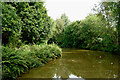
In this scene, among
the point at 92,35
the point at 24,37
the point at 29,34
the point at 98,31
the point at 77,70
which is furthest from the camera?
the point at 92,35

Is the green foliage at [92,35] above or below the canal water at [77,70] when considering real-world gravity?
above

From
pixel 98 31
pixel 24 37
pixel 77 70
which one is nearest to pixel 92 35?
Answer: pixel 98 31

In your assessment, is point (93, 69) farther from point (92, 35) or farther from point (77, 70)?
point (92, 35)

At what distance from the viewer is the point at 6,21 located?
7305 millimetres

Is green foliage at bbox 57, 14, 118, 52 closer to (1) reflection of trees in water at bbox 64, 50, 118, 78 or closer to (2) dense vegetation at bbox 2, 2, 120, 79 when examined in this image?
(2) dense vegetation at bbox 2, 2, 120, 79

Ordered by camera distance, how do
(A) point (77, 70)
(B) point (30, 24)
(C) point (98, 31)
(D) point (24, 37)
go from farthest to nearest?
1. (C) point (98, 31)
2. (D) point (24, 37)
3. (B) point (30, 24)
4. (A) point (77, 70)

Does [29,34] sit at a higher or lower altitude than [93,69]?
higher

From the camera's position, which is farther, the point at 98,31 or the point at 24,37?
the point at 98,31

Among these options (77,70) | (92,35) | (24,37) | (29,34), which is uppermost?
(92,35)

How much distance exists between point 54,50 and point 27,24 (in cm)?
354

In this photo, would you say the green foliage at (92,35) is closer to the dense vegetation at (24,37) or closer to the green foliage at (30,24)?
the green foliage at (30,24)

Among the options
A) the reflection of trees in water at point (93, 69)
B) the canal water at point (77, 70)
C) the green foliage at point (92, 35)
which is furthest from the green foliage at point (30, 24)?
the green foliage at point (92, 35)

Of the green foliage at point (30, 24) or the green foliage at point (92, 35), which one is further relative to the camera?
the green foliage at point (92, 35)

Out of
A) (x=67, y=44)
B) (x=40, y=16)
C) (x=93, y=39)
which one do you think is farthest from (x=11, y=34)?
(x=67, y=44)
